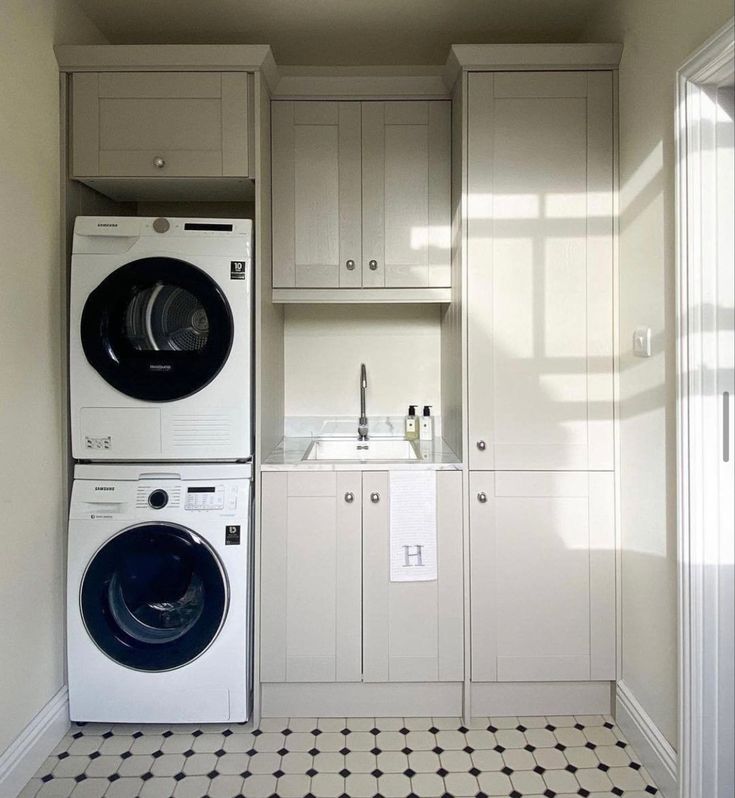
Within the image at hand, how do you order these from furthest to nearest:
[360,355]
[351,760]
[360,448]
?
[360,355] < [360,448] < [351,760]

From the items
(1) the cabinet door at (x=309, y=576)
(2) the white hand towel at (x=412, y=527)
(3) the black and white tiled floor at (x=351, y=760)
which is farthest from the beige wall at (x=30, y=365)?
(2) the white hand towel at (x=412, y=527)

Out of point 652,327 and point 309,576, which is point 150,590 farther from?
point 652,327

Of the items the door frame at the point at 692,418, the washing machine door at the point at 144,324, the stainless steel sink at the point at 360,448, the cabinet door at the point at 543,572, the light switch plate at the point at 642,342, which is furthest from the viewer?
the stainless steel sink at the point at 360,448

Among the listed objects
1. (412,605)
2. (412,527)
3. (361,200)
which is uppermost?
(361,200)

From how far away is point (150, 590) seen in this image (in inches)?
92.6

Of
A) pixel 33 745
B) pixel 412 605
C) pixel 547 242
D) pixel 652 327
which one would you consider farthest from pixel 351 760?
pixel 547 242

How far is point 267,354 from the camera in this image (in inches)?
100

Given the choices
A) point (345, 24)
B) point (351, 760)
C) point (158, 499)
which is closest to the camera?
point (351, 760)

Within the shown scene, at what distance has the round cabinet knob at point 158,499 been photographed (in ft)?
7.62

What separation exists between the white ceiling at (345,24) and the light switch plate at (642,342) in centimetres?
127

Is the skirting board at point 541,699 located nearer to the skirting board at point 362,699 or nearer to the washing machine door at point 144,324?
the skirting board at point 362,699

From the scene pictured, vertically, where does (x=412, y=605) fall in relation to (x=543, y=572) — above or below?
below

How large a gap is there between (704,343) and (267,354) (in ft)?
4.85

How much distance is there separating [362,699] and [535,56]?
92.9 inches
